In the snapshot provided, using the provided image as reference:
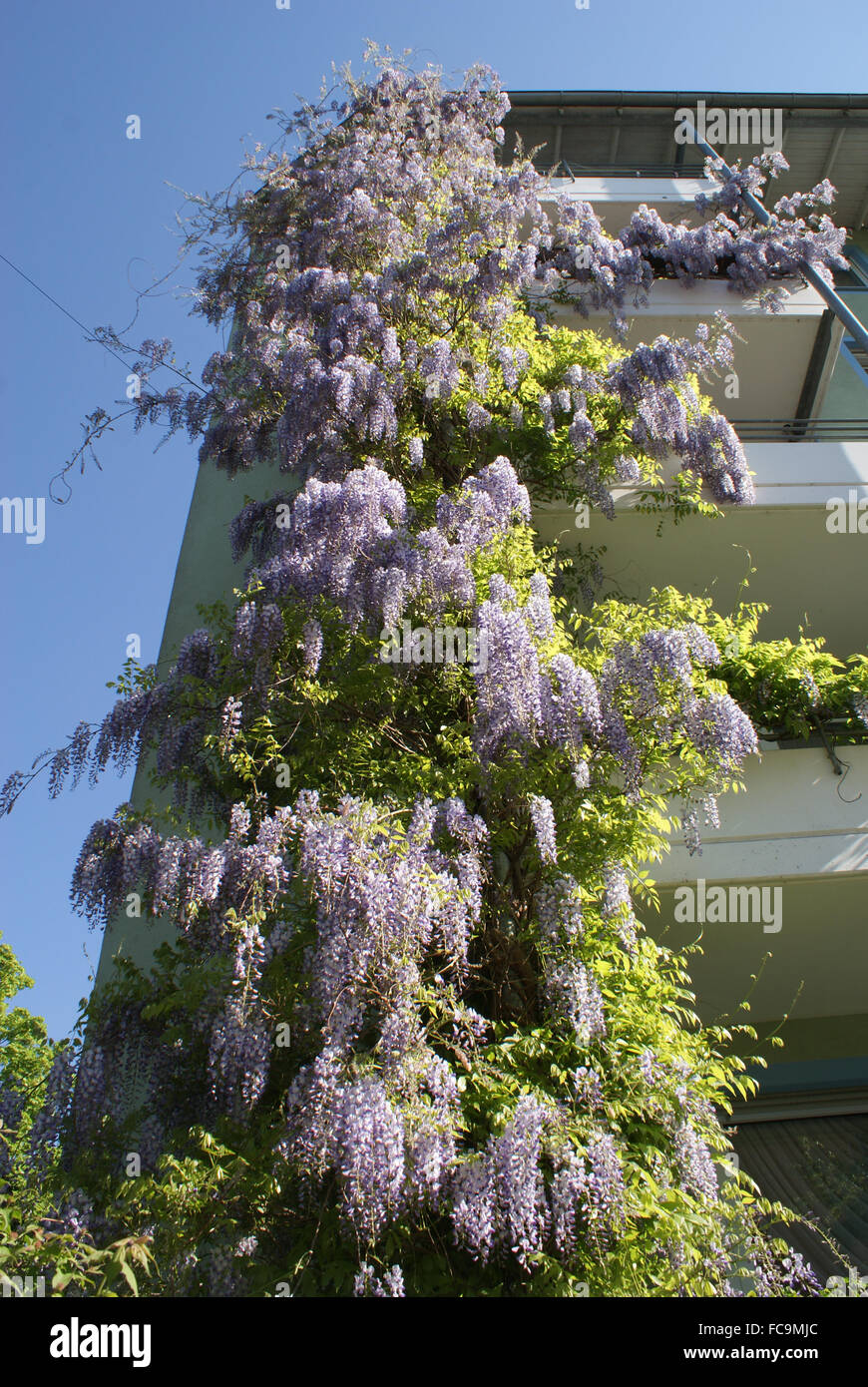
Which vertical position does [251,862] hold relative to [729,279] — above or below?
below

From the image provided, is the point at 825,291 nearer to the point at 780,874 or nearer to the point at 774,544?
the point at 774,544

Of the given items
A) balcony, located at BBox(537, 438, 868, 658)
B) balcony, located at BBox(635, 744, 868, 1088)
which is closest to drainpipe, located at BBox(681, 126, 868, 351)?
balcony, located at BBox(537, 438, 868, 658)

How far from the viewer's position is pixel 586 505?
23.3 feet

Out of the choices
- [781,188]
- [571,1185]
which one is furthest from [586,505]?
[781,188]

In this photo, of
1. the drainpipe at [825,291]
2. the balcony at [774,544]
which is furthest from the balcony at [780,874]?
the drainpipe at [825,291]

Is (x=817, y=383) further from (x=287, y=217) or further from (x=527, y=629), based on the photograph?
(x=527, y=629)

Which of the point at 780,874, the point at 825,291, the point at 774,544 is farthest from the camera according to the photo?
the point at 825,291

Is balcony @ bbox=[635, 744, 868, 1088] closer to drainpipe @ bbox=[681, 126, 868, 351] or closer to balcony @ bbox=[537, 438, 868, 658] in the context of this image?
balcony @ bbox=[537, 438, 868, 658]

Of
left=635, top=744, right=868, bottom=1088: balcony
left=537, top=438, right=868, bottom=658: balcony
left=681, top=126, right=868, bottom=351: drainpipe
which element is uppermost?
left=681, top=126, right=868, bottom=351: drainpipe

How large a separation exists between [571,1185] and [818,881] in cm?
344

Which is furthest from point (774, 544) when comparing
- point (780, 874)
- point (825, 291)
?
point (825, 291)

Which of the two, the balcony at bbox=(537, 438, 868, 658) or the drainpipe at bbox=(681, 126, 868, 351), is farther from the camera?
the drainpipe at bbox=(681, 126, 868, 351)
